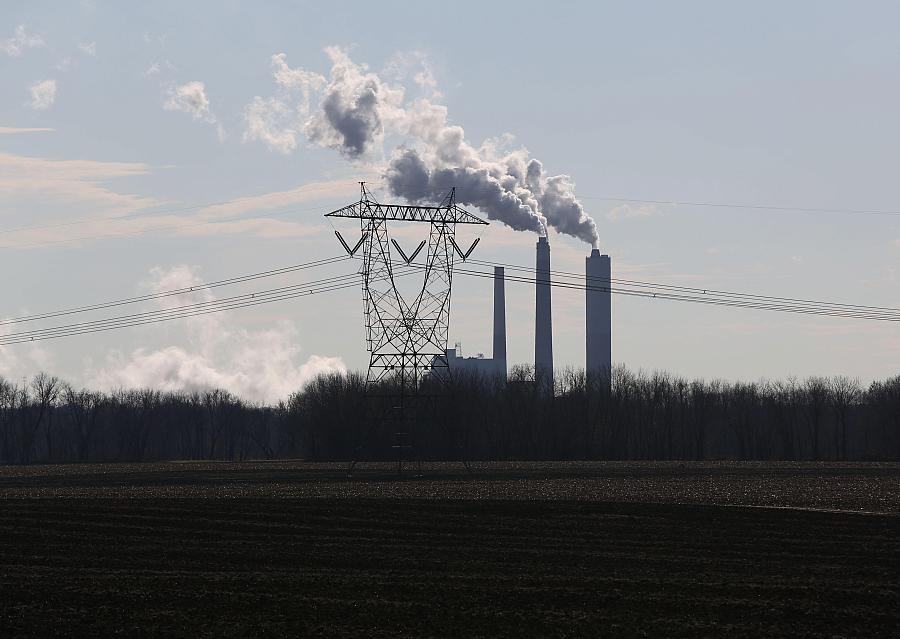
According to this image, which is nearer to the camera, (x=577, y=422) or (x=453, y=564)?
(x=453, y=564)

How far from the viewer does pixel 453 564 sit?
2970 centimetres

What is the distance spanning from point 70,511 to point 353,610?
2600 cm

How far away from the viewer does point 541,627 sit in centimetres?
2138

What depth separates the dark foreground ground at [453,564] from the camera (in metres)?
22.0

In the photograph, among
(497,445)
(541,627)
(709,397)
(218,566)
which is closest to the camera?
(541,627)

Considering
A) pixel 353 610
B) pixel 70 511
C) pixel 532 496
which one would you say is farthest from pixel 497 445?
pixel 353 610

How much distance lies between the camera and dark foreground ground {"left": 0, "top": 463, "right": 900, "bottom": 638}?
22.0 meters

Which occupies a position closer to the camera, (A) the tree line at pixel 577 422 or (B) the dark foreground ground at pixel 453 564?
(B) the dark foreground ground at pixel 453 564

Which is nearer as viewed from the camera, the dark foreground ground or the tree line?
the dark foreground ground

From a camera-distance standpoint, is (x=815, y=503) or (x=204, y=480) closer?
(x=815, y=503)

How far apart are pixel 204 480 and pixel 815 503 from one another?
38.1m

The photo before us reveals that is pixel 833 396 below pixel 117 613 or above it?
above

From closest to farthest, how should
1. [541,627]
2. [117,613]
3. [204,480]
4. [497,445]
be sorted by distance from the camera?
[541,627]
[117,613]
[204,480]
[497,445]

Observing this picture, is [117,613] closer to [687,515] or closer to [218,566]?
[218,566]
